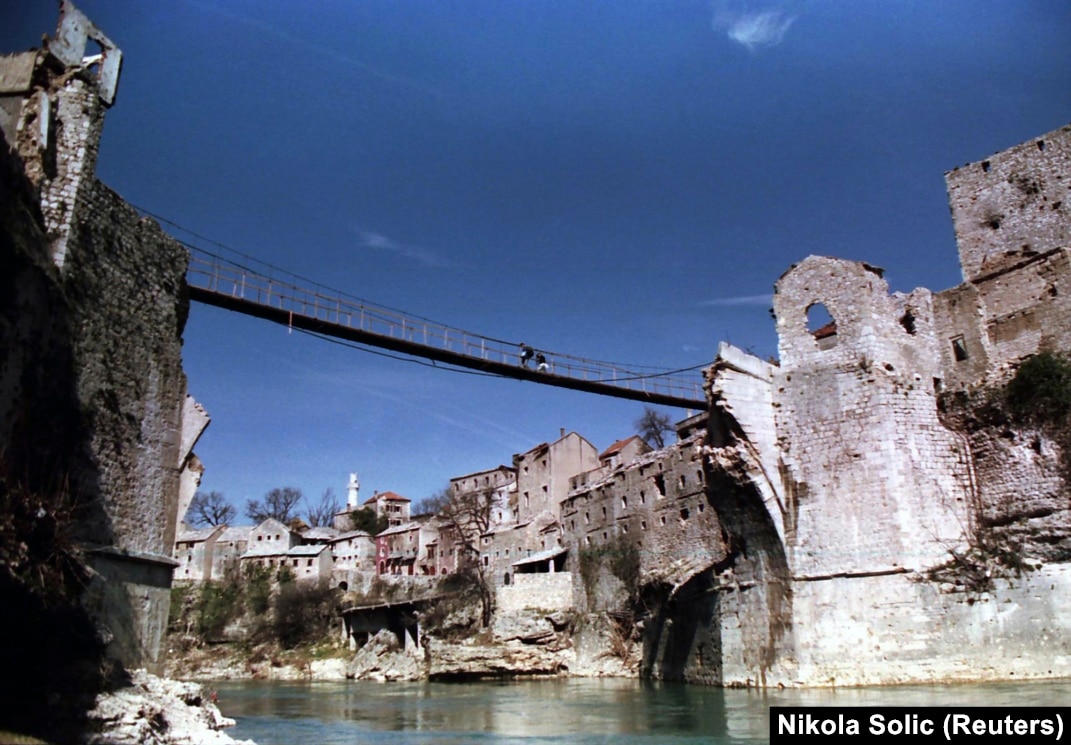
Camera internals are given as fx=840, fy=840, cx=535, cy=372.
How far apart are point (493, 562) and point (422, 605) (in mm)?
5044

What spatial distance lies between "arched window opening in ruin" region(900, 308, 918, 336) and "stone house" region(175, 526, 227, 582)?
2465 inches

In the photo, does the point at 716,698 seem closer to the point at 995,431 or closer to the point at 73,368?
the point at 995,431

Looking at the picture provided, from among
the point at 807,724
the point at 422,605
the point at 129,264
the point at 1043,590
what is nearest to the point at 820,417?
the point at 1043,590

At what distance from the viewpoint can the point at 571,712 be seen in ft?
68.9

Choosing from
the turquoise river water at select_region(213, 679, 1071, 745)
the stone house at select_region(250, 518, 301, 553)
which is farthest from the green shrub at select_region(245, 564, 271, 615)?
the turquoise river water at select_region(213, 679, 1071, 745)

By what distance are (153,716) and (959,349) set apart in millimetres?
17011

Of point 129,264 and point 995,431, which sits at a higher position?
point 129,264

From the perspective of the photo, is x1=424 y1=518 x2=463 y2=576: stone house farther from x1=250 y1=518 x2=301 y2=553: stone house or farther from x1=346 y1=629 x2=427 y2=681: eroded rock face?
x1=250 y1=518 x2=301 y2=553: stone house

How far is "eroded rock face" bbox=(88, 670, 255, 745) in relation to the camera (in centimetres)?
1022

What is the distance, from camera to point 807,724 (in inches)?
402

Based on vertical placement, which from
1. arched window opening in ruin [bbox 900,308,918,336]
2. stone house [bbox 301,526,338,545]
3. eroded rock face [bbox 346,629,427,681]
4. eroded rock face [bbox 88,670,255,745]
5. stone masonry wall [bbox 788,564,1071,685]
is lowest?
eroded rock face [bbox 346,629,427,681]

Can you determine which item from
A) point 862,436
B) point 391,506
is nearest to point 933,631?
point 862,436

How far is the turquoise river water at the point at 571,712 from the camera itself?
14.4 meters

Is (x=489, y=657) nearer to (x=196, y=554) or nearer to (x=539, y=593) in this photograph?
(x=539, y=593)
